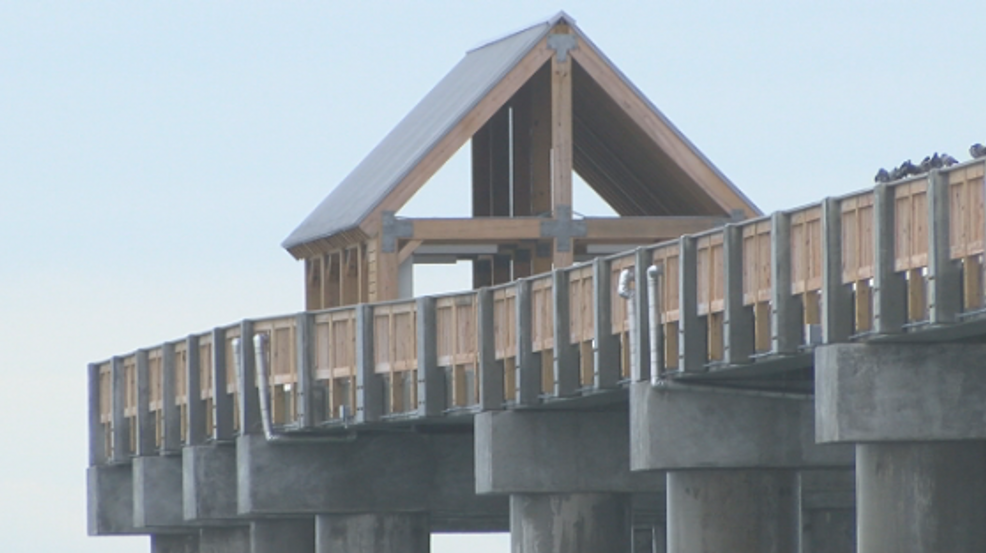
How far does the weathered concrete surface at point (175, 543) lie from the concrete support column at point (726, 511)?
28.1m

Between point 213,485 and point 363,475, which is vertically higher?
point 363,475

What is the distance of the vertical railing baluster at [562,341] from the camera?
41281 mm

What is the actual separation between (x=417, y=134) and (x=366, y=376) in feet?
41.5

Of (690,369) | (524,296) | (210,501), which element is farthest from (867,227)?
(210,501)

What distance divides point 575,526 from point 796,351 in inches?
389

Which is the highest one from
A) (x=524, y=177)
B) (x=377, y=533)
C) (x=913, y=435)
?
(x=524, y=177)

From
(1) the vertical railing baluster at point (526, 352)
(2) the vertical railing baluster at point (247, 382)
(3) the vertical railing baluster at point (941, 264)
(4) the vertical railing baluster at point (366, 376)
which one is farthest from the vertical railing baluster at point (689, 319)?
(2) the vertical railing baluster at point (247, 382)

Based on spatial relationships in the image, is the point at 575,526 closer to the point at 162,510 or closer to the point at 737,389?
the point at 737,389

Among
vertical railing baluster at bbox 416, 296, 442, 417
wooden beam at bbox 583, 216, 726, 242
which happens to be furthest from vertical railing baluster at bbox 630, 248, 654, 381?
wooden beam at bbox 583, 216, 726, 242

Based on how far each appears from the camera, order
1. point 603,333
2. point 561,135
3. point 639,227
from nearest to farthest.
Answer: point 603,333
point 561,135
point 639,227

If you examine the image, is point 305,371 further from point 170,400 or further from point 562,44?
point 562,44

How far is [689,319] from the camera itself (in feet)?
122

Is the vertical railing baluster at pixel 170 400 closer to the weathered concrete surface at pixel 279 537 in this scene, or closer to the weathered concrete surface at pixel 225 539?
the weathered concrete surface at pixel 279 537

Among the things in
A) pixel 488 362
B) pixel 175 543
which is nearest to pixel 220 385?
pixel 488 362
